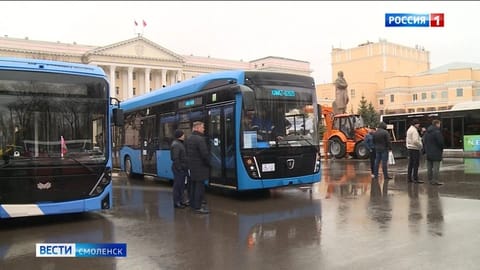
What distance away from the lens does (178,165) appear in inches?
387

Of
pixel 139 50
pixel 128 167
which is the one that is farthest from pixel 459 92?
pixel 128 167

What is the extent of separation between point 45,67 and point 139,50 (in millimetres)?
90759

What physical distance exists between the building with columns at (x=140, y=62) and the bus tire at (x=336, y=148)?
65.8m

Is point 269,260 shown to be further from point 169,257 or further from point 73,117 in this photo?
point 73,117

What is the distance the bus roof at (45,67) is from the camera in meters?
8.15

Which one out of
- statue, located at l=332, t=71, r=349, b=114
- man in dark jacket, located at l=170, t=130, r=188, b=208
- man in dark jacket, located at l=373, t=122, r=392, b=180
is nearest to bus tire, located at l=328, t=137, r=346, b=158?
statue, located at l=332, t=71, r=349, b=114

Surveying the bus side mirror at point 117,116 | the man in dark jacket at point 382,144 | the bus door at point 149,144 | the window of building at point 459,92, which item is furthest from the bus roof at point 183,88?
the window of building at point 459,92

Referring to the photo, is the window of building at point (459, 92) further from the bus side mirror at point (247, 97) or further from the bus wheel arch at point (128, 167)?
the bus side mirror at point (247, 97)

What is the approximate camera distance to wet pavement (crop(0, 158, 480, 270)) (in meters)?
5.92

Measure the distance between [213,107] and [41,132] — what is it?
4287mm

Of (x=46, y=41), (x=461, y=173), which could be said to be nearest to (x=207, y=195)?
(x=461, y=173)

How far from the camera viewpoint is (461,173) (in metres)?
15.5

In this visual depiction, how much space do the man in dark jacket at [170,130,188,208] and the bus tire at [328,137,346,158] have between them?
1644 centimetres

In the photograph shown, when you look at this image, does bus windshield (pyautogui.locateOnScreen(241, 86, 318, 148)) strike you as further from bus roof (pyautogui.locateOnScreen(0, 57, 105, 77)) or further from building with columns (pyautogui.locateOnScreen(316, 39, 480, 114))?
building with columns (pyautogui.locateOnScreen(316, 39, 480, 114))
